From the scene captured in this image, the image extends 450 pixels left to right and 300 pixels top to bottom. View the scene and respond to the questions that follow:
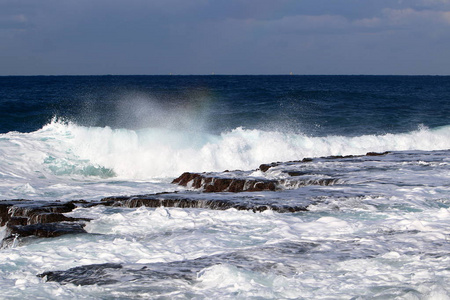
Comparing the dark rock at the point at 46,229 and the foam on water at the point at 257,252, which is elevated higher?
the foam on water at the point at 257,252

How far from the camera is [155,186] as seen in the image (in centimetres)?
1491

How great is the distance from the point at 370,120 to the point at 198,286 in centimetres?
2665

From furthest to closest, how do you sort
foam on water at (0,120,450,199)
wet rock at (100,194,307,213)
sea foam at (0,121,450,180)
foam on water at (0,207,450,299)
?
sea foam at (0,121,450,180)
foam on water at (0,120,450,199)
wet rock at (100,194,307,213)
foam on water at (0,207,450,299)

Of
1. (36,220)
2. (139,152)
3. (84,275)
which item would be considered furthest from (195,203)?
(139,152)

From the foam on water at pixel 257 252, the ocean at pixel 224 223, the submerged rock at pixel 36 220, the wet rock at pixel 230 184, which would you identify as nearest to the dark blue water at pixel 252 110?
the ocean at pixel 224 223

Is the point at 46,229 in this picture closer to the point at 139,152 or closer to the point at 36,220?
the point at 36,220

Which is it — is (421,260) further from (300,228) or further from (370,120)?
(370,120)

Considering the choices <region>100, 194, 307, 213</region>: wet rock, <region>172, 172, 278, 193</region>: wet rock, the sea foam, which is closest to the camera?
<region>100, 194, 307, 213</region>: wet rock

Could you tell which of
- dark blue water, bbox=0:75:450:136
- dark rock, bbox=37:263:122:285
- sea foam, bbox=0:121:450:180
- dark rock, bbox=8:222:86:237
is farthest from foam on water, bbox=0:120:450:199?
dark rock, bbox=37:263:122:285

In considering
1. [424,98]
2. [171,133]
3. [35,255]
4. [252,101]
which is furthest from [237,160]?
[424,98]

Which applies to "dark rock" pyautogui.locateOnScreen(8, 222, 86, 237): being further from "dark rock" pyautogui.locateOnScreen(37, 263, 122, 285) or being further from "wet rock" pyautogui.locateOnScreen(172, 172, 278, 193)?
"wet rock" pyautogui.locateOnScreen(172, 172, 278, 193)

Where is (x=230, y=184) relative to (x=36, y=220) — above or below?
above

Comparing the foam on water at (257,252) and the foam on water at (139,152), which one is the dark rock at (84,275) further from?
the foam on water at (139,152)

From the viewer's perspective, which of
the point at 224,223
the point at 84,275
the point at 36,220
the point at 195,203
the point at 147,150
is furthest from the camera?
the point at 147,150
